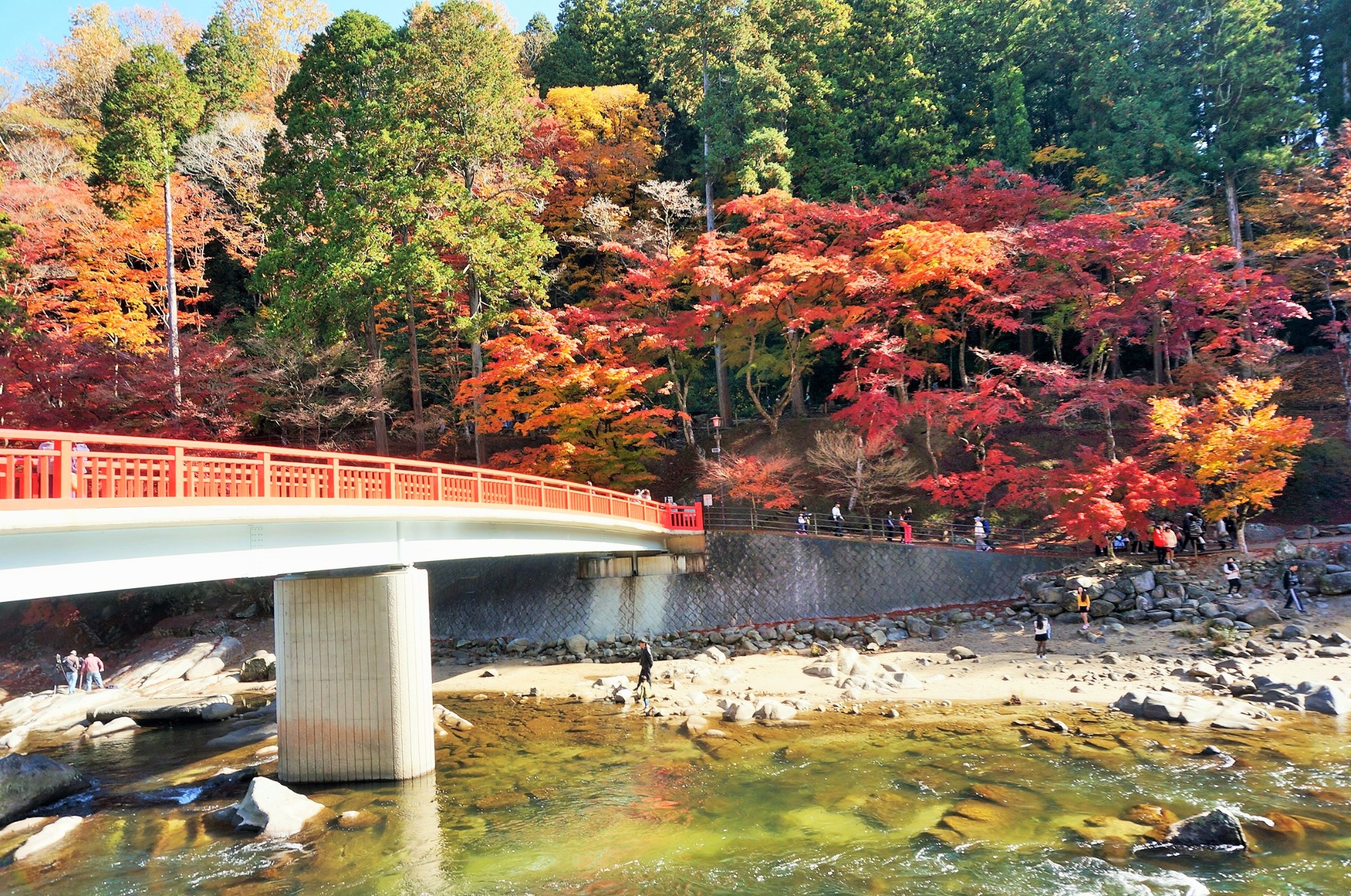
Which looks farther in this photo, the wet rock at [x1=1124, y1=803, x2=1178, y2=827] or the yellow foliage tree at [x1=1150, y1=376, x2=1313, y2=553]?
the yellow foliage tree at [x1=1150, y1=376, x2=1313, y2=553]

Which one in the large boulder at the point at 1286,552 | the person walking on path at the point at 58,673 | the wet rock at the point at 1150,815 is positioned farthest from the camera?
the person walking on path at the point at 58,673

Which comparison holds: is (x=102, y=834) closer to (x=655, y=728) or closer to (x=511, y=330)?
(x=655, y=728)

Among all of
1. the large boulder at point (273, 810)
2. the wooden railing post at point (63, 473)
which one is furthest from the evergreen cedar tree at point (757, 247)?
the wooden railing post at point (63, 473)

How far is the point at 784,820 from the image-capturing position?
1019cm

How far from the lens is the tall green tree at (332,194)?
23812mm

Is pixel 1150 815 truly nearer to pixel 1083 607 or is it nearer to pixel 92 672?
pixel 1083 607

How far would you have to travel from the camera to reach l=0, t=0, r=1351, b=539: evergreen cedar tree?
75.3 ft

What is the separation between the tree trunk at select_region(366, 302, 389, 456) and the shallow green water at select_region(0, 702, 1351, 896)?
1367 cm

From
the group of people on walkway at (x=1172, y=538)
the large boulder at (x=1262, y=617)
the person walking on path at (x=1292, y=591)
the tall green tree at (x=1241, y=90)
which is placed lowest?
the large boulder at (x=1262, y=617)

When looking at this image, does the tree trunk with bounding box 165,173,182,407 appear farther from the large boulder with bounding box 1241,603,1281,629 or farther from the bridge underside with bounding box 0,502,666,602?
the large boulder with bounding box 1241,603,1281,629

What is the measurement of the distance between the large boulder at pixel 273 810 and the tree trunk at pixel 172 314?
1579 centimetres

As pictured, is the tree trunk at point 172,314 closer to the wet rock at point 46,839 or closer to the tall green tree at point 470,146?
the tall green tree at point 470,146

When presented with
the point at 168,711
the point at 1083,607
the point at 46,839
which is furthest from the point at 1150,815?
the point at 168,711

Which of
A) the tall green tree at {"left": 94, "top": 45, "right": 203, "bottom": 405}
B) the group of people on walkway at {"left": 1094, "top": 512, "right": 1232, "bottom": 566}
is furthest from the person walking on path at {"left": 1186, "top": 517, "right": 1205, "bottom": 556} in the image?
the tall green tree at {"left": 94, "top": 45, "right": 203, "bottom": 405}
